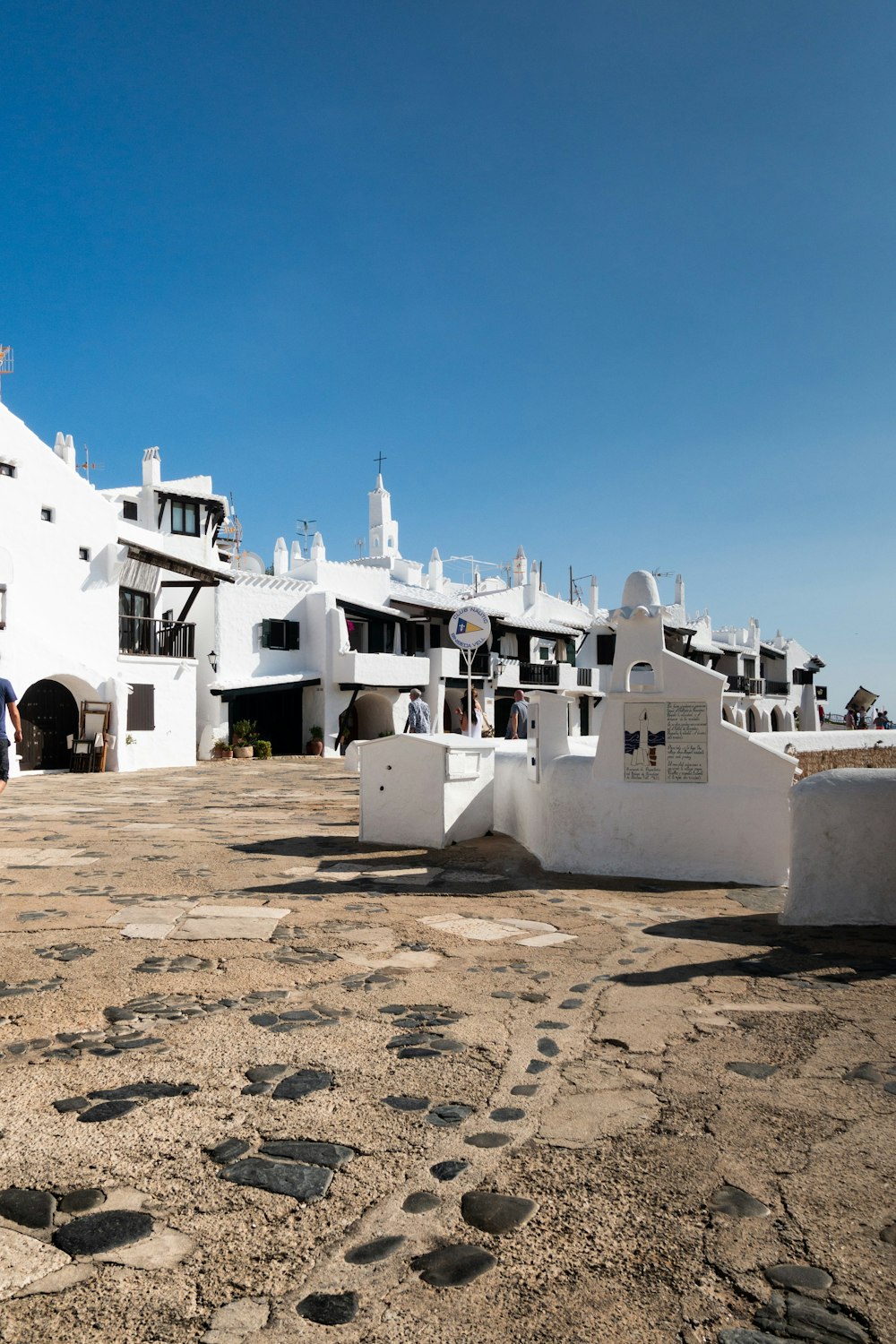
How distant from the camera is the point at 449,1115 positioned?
335 cm

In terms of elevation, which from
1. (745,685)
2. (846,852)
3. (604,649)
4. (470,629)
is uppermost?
(604,649)

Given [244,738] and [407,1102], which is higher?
[244,738]

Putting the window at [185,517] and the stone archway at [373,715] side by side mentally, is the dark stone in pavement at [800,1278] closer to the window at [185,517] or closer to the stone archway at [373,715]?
the stone archway at [373,715]

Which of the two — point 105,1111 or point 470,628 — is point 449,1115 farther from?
point 470,628

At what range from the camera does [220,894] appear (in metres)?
7.28

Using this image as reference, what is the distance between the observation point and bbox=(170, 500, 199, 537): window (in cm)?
3441

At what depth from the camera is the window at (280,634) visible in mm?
33688

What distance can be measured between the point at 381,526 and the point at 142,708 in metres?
23.0

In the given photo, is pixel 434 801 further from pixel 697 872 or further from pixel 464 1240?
pixel 464 1240

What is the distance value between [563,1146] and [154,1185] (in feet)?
4.34

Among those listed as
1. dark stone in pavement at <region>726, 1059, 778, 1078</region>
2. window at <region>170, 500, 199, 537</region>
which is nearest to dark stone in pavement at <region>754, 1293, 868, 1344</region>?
dark stone in pavement at <region>726, 1059, 778, 1078</region>

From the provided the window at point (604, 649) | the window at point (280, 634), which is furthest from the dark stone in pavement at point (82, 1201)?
the window at point (604, 649)

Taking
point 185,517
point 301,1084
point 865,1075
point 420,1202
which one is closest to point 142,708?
point 185,517

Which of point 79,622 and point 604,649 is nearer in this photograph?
point 79,622
